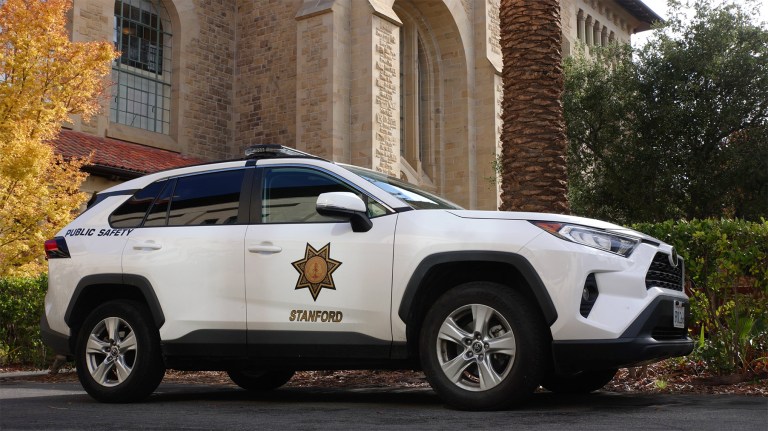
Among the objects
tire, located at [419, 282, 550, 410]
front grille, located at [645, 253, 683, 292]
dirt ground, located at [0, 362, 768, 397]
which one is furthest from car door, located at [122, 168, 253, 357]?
front grille, located at [645, 253, 683, 292]

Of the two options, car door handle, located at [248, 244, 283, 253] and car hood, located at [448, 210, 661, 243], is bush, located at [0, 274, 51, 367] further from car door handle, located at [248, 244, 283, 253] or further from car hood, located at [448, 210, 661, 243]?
car hood, located at [448, 210, 661, 243]

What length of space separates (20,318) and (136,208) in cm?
697

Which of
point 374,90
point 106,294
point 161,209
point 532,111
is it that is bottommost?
point 106,294

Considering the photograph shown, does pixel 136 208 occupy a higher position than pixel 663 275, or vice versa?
pixel 136 208

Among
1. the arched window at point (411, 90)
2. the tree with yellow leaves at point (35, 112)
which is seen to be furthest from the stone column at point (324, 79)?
the tree with yellow leaves at point (35, 112)

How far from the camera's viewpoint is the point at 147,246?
6898 millimetres

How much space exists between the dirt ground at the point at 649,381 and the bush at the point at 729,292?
158 millimetres

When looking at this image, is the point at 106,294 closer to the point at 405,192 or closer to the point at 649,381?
the point at 405,192

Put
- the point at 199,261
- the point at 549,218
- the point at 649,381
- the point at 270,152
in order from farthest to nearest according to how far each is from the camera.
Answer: the point at 649,381, the point at 270,152, the point at 199,261, the point at 549,218

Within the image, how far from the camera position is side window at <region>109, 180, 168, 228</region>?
721cm

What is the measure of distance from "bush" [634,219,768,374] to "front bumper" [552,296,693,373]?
231cm

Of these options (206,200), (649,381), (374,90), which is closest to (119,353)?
(206,200)

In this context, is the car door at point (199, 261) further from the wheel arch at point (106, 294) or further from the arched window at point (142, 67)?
the arched window at point (142, 67)

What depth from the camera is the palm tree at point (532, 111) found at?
10.8 meters
